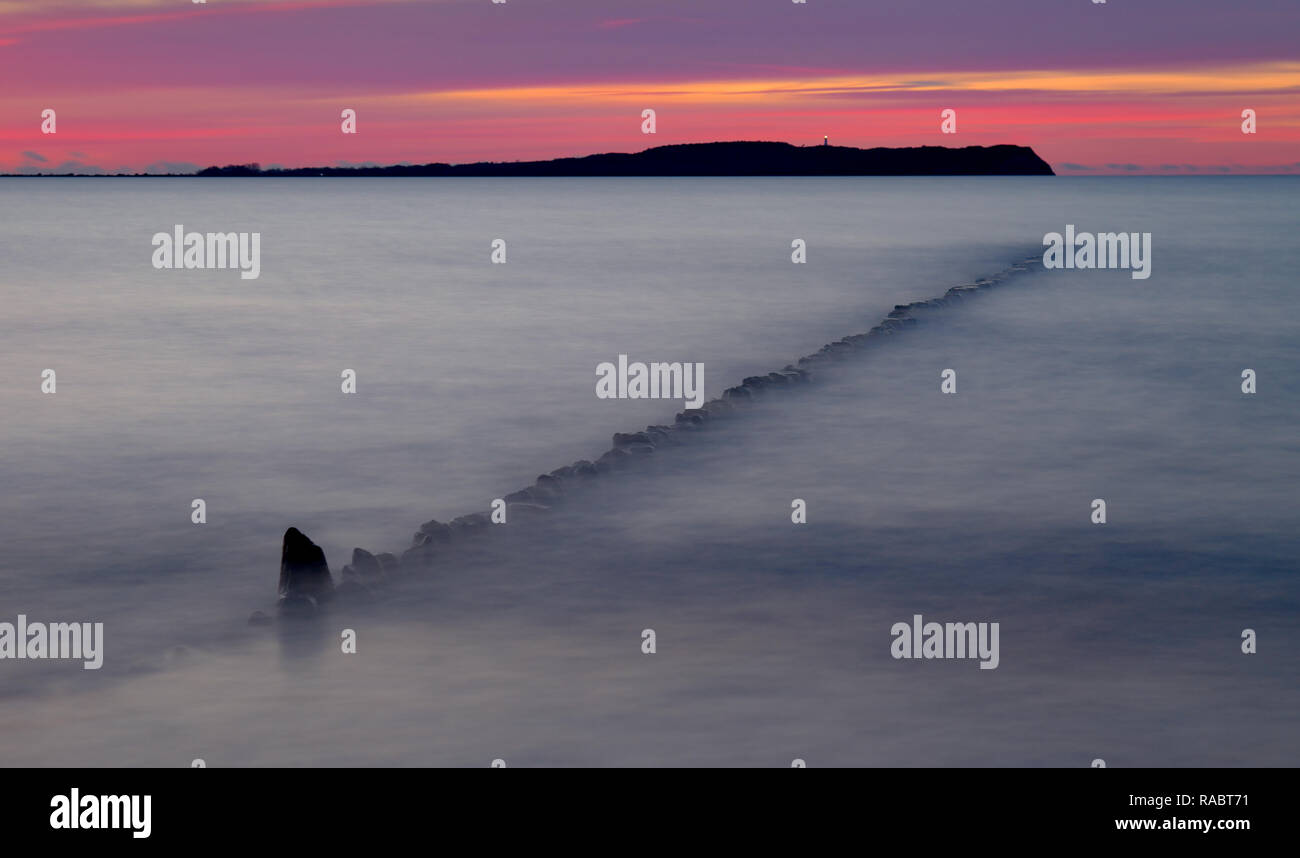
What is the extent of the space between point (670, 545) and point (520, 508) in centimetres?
188

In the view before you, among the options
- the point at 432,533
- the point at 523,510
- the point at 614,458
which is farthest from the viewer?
the point at 614,458

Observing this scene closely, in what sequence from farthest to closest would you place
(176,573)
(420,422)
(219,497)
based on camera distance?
(420,422), (219,497), (176,573)

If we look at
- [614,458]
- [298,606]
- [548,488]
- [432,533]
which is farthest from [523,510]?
[298,606]

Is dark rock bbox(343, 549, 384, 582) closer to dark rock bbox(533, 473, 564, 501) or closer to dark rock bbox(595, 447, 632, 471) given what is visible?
dark rock bbox(533, 473, 564, 501)

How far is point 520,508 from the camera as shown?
13.1 metres

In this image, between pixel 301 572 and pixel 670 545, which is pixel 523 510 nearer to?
pixel 670 545

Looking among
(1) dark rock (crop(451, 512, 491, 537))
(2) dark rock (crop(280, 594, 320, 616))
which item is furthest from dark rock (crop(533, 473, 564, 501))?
(2) dark rock (crop(280, 594, 320, 616))

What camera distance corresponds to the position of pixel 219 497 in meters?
14.1

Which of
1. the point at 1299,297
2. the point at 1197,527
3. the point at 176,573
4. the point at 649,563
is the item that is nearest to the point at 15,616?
the point at 176,573

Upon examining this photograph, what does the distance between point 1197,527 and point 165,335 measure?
78.6 feet

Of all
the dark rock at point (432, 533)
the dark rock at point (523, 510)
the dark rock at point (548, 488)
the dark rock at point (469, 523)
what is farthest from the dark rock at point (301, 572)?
the dark rock at point (548, 488)
